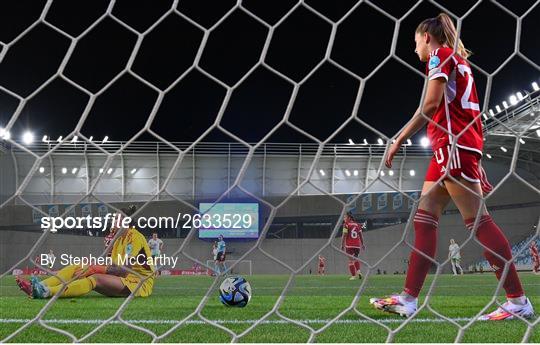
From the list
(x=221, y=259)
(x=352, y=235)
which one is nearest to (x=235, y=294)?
(x=221, y=259)

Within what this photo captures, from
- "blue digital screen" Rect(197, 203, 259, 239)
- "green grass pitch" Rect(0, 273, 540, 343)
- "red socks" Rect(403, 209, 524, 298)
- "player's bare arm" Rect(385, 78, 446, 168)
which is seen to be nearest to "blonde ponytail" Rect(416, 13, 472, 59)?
"player's bare arm" Rect(385, 78, 446, 168)

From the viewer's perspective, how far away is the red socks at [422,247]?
5.78ft

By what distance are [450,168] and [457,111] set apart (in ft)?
0.72

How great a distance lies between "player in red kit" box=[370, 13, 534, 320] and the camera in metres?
1.65

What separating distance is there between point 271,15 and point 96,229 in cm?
1397

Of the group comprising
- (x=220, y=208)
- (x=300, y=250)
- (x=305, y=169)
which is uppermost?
(x=305, y=169)

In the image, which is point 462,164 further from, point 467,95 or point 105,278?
point 105,278

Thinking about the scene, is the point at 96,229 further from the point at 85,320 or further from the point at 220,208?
the point at 85,320

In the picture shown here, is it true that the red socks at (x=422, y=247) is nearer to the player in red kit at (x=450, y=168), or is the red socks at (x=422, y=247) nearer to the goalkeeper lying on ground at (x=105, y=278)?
the player in red kit at (x=450, y=168)

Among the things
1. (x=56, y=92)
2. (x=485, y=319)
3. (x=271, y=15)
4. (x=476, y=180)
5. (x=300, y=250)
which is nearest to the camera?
(x=476, y=180)

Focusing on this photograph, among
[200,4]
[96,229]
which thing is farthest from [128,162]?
[200,4]

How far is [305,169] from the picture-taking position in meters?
16.3

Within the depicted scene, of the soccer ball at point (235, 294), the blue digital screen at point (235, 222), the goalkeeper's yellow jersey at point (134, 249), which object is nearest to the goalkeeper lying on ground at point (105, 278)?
the goalkeeper's yellow jersey at point (134, 249)

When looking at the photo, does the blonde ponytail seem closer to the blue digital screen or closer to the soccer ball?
the soccer ball
